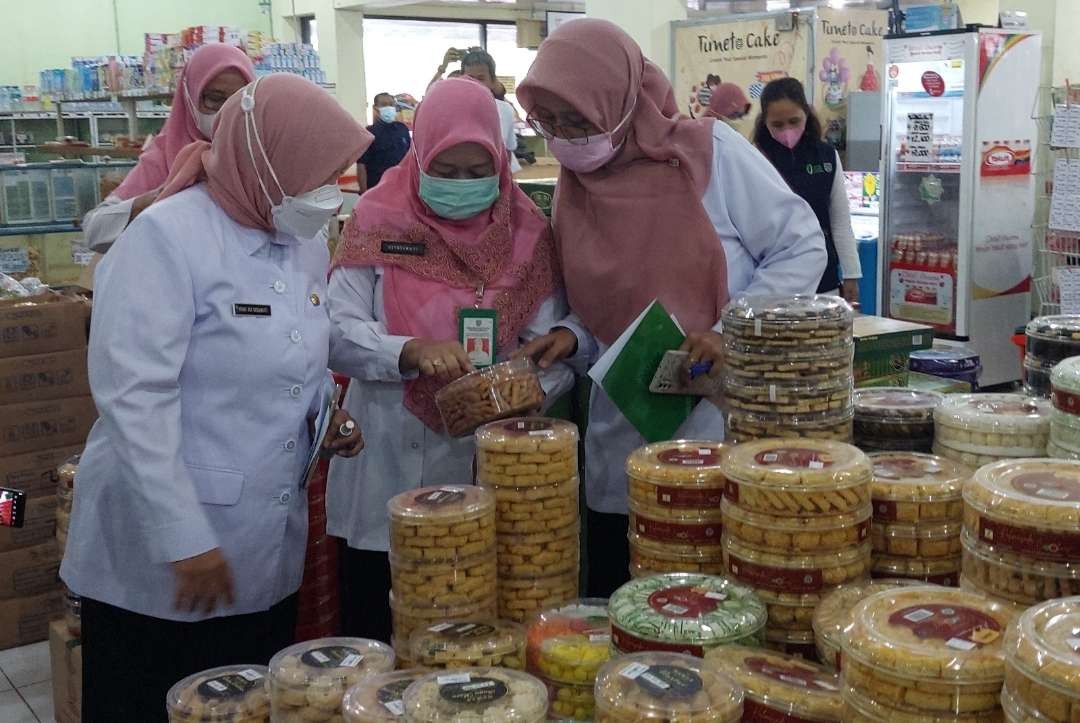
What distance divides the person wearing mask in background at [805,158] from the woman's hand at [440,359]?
320cm

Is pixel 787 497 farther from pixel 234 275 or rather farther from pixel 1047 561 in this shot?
pixel 234 275

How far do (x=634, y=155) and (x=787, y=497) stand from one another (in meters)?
1.11

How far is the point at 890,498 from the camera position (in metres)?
1.67

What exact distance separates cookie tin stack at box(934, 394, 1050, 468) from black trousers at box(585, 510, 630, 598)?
0.84m

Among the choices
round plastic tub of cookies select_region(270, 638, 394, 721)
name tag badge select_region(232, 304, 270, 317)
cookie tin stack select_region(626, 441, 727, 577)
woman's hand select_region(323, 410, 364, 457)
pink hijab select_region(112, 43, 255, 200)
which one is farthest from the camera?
pink hijab select_region(112, 43, 255, 200)

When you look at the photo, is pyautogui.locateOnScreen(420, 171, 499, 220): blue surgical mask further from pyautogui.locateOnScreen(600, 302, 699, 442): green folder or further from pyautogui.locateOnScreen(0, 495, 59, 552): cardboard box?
pyautogui.locateOnScreen(0, 495, 59, 552): cardboard box

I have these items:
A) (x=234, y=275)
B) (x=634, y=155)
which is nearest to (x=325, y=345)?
(x=234, y=275)

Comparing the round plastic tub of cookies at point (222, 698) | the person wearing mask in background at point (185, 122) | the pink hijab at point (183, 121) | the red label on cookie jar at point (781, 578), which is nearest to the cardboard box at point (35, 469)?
the person wearing mask in background at point (185, 122)

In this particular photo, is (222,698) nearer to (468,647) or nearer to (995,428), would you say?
(468,647)

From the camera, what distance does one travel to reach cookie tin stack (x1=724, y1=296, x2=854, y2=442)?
6.41ft

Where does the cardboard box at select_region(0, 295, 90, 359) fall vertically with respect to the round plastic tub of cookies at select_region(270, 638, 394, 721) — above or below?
above

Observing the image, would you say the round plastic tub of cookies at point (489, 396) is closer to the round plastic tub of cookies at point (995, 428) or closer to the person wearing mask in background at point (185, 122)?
the round plastic tub of cookies at point (995, 428)

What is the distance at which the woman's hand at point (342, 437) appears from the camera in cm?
230

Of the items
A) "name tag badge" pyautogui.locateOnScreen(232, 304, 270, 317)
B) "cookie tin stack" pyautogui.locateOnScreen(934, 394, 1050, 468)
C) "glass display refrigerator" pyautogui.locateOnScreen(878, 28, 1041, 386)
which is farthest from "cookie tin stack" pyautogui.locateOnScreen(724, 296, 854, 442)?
"glass display refrigerator" pyautogui.locateOnScreen(878, 28, 1041, 386)
